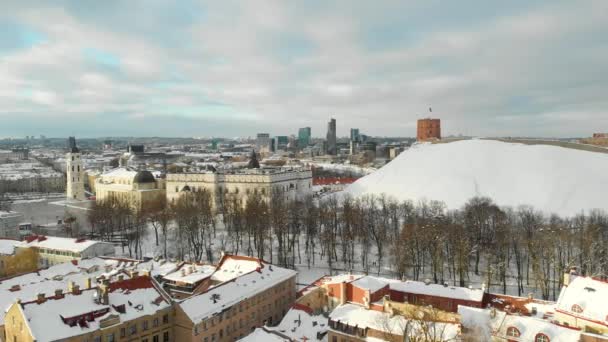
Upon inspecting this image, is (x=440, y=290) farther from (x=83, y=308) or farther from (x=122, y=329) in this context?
(x=83, y=308)

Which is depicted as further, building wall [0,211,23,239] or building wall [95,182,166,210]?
building wall [95,182,166,210]

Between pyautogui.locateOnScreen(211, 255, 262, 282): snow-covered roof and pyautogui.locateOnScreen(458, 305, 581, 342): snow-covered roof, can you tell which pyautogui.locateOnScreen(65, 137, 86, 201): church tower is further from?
pyautogui.locateOnScreen(458, 305, 581, 342): snow-covered roof

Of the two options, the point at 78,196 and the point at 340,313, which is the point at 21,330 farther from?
the point at 78,196

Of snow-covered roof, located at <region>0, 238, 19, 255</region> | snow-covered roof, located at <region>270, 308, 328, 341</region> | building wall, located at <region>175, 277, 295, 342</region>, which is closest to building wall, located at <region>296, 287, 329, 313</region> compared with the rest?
snow-covered roof, located at <region>270, 308, 328, 341</region>

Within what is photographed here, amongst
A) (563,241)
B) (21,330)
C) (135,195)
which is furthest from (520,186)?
(21,330)

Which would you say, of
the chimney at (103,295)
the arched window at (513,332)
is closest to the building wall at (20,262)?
the chimney at (103,295)

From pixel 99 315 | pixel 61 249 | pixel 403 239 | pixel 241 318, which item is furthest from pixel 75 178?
pixel 99 315

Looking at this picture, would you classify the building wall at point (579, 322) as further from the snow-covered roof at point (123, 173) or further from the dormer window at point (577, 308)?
the snow-covered roof at point (123, 173)
